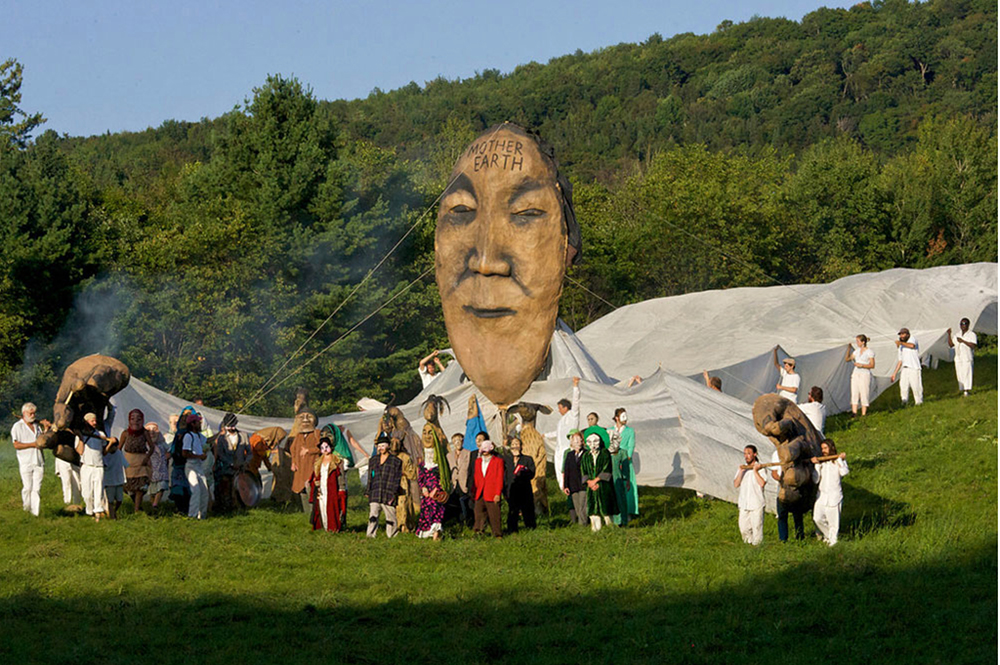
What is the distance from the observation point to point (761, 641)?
11031 millimetres

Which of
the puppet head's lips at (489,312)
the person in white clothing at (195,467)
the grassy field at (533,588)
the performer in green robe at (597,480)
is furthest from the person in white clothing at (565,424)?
the person in white clothing at (195,467)

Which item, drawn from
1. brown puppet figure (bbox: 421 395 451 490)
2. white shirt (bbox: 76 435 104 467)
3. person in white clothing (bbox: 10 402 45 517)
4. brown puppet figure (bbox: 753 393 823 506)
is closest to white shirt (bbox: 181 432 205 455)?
white shirt (bbox: 76 435 104 467)

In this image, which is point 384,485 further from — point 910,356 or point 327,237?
point 327,237

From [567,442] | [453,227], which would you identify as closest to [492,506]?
[567,442]

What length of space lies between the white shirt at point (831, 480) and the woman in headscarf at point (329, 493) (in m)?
5.84

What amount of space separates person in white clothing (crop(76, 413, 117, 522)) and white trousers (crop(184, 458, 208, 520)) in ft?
3.55

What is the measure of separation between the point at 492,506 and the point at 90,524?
204 inches

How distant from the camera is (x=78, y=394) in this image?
49.5ft

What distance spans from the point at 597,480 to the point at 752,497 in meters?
2.03

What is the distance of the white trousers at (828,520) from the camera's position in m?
13.8

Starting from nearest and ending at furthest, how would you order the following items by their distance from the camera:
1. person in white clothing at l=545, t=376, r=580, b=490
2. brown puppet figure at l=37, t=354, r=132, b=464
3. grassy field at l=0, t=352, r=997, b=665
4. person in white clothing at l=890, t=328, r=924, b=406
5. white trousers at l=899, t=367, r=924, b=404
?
grassy field at l=0, t=352, r=997, b=665 → brown puppet figure at l=37, t=354, r=132, b=464 → person in white clothing at l=545, t=376, r=580, b=490 → person in white clothing at l=890, t=328, r=924, b=406 → white trousers at l=899, t=367, r=924, b=404

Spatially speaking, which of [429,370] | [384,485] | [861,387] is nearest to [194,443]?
[384,485]

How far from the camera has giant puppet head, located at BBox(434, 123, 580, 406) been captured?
50.6 ft

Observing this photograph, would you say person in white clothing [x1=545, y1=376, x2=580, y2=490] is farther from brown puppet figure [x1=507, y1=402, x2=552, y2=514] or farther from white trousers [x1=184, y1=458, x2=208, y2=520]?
white trousers [x1=184, y1=458, x2=208, y2=520]
